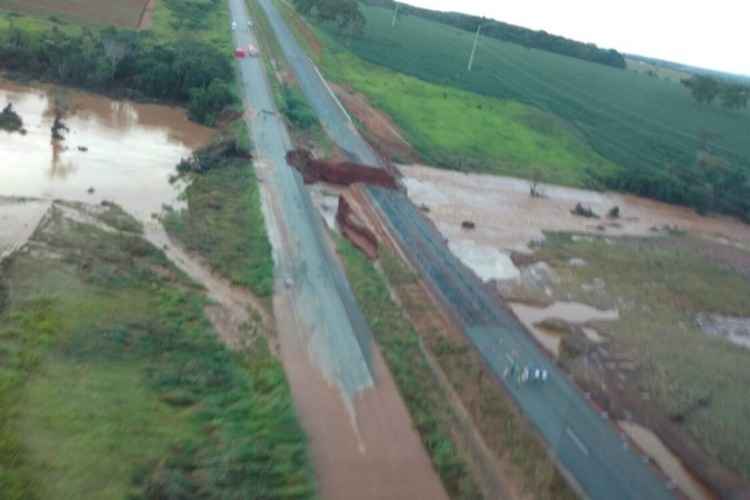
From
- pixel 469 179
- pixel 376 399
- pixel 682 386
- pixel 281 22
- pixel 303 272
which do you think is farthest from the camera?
pixel 281 22

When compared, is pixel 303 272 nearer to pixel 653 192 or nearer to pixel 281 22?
pixel 653 192

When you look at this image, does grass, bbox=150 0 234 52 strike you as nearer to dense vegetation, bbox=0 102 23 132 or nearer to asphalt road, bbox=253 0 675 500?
dense vegetation, bbox=0 102 23 132

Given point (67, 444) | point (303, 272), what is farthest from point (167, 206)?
point (67, 444)

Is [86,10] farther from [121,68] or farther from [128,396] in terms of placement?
[128,396]

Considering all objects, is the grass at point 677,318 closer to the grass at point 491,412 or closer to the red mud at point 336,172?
the grass at point 491,412

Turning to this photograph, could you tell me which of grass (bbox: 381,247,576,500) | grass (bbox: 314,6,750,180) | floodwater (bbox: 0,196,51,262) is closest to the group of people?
grass (bbox: 381,247,576,500)

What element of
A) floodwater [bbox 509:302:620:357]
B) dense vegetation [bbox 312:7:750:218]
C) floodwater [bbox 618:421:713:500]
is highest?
dense vegetation [bbox 312:7:750:218]
